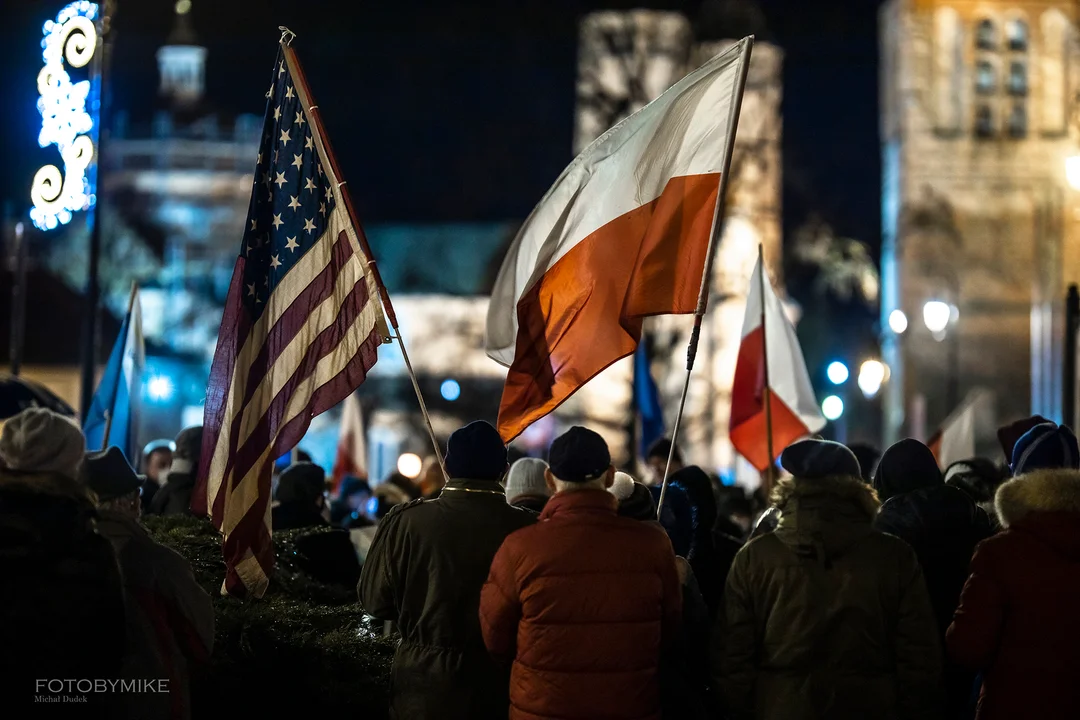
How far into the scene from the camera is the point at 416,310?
56.8 m

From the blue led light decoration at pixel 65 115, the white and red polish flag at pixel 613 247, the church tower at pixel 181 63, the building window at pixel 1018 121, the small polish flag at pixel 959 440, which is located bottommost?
the small polish flag at pixel 959 440

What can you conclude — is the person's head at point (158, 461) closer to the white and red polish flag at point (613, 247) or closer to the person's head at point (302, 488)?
the person's head at point (302, 488)

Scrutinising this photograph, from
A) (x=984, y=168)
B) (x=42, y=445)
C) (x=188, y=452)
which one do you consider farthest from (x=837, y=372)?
(x=984, y=168)

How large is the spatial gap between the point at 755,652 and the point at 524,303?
2347 mm

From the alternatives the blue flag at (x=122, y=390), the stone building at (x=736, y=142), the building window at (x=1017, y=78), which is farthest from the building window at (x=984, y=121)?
the blue flag at (x=122, y=390)

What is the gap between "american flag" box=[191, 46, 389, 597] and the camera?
6.36 meters

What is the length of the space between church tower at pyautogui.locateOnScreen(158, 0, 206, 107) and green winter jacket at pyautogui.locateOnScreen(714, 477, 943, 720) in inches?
2597

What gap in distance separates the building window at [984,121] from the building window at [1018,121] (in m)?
0.61

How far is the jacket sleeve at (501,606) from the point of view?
16.3 ft

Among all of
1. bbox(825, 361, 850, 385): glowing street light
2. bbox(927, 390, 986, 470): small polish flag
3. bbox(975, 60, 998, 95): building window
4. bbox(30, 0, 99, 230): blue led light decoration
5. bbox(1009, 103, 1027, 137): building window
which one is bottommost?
bbox(927, 390, 986, 470): small polish flag

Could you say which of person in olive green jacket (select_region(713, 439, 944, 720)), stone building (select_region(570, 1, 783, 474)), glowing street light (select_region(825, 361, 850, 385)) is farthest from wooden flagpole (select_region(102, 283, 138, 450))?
stone building (select_region(570, 1, 783, 474))

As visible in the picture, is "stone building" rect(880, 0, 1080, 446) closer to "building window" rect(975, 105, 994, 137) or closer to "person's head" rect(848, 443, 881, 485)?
"building window" rect(975, 105, 994, 137)

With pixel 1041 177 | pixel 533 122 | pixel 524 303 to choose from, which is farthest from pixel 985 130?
pixel 524 303

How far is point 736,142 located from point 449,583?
103ft
